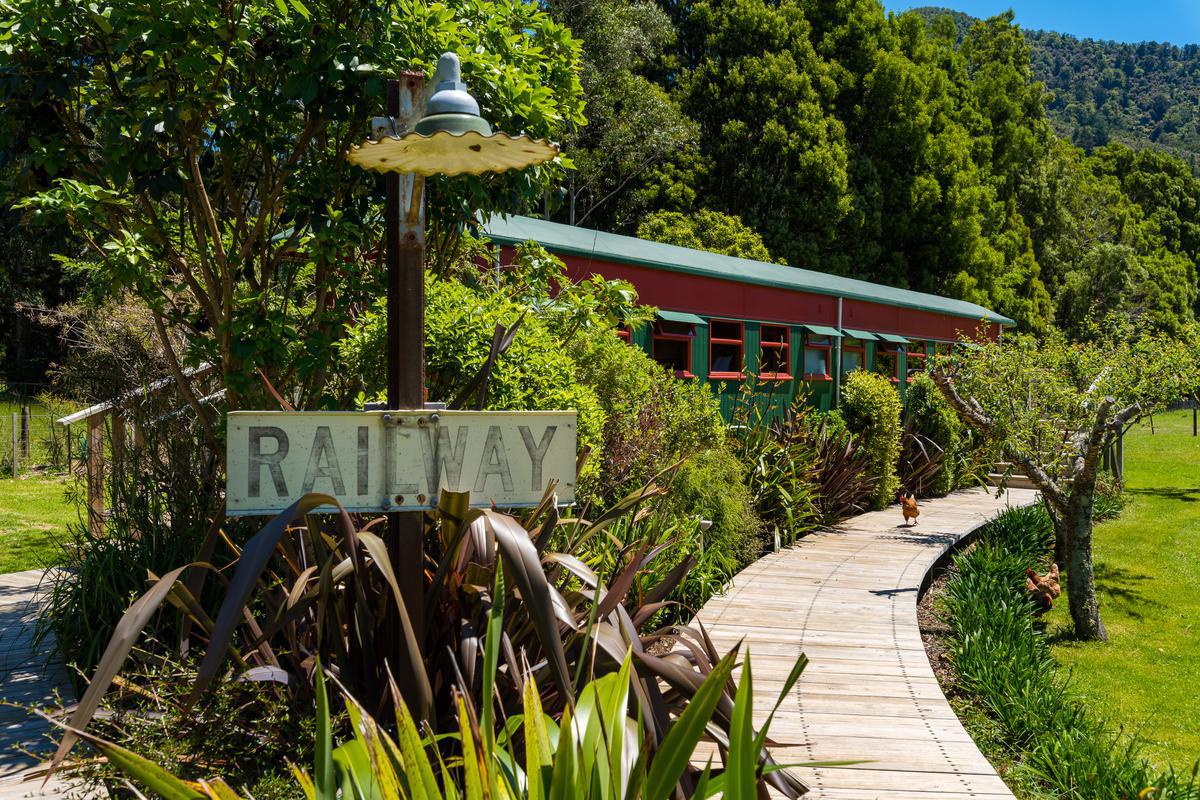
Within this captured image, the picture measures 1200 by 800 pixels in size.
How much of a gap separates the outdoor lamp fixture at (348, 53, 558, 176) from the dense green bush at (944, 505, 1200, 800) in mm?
2084

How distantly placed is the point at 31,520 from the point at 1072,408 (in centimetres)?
1090

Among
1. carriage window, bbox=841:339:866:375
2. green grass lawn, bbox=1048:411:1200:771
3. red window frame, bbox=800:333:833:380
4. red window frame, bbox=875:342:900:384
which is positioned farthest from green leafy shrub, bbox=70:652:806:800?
red window frame, bbox=875:342:900:384

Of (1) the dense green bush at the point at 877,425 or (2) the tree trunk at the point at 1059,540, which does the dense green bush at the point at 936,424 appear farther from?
(2) the tree trunk at the point at 1059,540

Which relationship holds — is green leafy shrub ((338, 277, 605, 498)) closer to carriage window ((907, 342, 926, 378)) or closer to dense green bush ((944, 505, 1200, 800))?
dense green bush ((944, 505, 1200, 800))

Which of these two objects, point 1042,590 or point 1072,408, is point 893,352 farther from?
point 1042,590

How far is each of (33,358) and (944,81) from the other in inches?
1061

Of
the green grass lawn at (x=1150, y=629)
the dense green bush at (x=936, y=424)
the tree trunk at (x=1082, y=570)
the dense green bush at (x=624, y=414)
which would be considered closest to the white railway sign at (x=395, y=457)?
the dense green bush at (x=624, y=414)

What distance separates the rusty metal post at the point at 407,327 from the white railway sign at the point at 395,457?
13cm

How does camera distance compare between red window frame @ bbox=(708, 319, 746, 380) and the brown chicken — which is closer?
the brown chicken

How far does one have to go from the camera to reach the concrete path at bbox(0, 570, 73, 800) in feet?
10.2

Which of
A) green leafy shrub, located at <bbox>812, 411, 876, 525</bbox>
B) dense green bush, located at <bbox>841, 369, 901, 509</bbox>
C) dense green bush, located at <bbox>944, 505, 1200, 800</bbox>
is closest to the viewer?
dense green bush, located at <bbox>944, 505, 1200, 800</bbox>

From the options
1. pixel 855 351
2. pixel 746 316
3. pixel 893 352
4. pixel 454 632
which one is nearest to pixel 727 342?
pixel 746 316

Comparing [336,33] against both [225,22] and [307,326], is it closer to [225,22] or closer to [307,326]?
[225,22]

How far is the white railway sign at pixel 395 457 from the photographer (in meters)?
2.19
